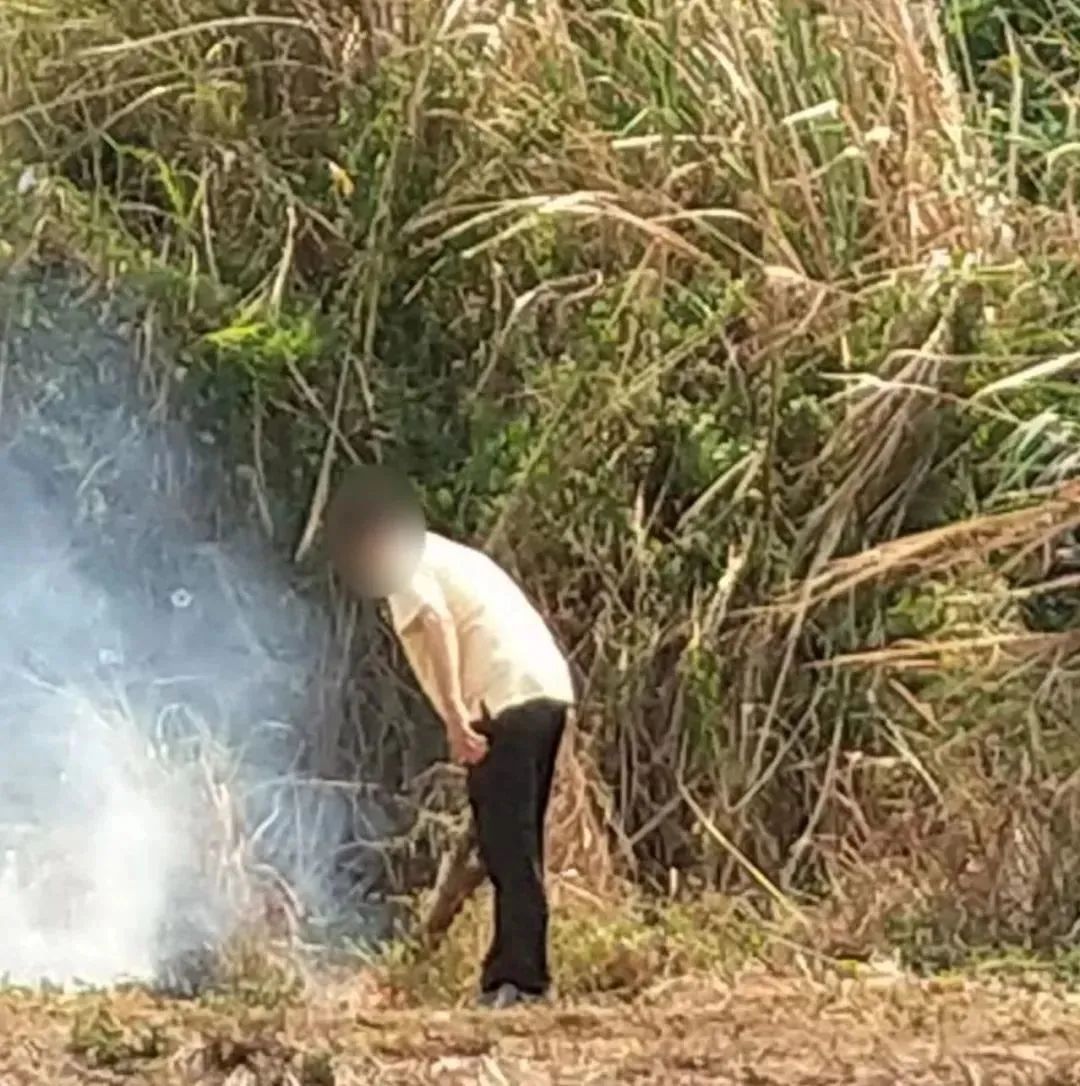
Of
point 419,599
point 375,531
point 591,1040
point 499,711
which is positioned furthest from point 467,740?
point 591,1040

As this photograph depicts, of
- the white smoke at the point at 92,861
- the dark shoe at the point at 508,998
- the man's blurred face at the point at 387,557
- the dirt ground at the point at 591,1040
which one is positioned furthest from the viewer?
the white smoke at the point at 92,861

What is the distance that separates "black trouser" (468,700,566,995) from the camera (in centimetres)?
619

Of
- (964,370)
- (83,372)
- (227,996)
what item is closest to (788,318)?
(964,370)

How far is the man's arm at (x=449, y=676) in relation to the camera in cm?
624

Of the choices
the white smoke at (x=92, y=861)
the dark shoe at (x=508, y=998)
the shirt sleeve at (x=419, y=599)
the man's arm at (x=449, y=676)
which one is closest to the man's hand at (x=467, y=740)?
the man's arm at (x=449, y=676)

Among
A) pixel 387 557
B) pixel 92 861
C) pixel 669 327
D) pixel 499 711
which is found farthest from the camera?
pixel 669 327

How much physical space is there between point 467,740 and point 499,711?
9 centimetres

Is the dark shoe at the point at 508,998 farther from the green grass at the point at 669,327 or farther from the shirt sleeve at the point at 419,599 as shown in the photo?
the green grass at the point at 669,327

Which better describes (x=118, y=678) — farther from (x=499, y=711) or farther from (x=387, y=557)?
(x=499, y=711)

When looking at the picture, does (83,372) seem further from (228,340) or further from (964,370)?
(964,370)

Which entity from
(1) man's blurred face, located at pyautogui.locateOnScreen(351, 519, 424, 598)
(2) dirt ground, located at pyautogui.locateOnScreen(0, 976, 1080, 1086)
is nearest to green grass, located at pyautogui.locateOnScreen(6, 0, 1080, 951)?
(1) man's blurred face, located at pyautogui.locateOnScreen(351, 519, 424, 598)

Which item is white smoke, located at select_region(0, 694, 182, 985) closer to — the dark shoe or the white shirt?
the dark shoe

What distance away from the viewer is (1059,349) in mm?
7391

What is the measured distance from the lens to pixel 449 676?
247 inches
